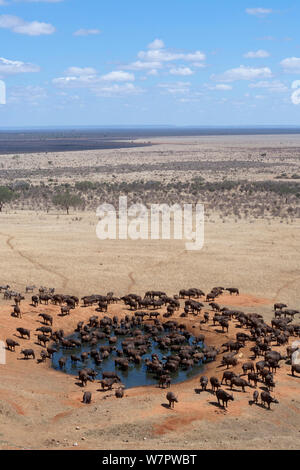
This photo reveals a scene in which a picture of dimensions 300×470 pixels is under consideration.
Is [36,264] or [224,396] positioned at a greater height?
[36,264]

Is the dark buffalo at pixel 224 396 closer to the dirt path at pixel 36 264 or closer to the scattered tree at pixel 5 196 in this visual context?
the dirt path at pixel 36 264

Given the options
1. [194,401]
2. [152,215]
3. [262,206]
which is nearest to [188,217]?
[152,215]

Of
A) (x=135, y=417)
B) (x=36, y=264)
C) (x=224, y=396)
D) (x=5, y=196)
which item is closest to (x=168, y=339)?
(x=224, y=396)

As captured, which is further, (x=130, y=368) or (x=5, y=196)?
(x=5, y=196)

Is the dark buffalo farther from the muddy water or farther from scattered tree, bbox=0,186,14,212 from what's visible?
scattered tree, bbox=0,186,14,212

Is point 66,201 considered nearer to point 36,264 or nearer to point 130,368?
point 36,264

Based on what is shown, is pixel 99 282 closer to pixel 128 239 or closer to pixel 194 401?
pixel 128 239

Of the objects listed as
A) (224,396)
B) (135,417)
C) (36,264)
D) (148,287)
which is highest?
(36,264)

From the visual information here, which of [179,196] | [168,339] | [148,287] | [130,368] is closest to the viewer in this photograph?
[130,368]
